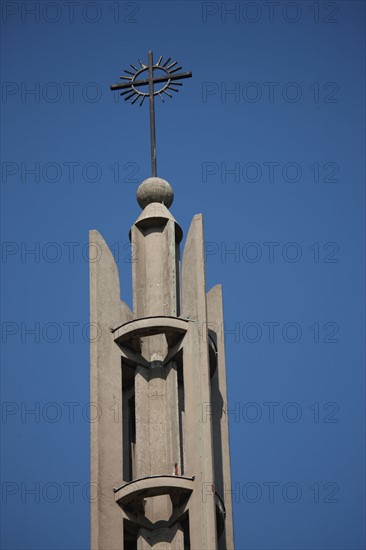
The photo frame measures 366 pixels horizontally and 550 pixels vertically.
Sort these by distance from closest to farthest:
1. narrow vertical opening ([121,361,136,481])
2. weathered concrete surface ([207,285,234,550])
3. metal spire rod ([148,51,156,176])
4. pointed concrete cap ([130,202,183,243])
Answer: narrow vertical opening ([121,361,136,481]) < weathered concrete surface ([207,285,234,550]) < pointed concrete cap ([130,202,183,243]) < metal spire rod ([148,51,156,176])

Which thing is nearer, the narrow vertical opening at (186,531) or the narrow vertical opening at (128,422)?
the narrow vertical opening at (186,531)

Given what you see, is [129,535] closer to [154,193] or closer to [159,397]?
[159,397]

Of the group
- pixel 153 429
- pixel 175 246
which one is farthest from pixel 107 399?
pixel 175 246

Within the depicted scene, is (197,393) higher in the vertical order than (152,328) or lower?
lower

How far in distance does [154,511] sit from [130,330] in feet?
14.5

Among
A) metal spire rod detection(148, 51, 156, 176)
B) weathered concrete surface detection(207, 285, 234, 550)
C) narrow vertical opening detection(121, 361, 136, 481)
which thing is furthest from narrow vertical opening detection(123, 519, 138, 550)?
metal spire rod detection(148, 51, 156, 176)

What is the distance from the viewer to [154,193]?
38.5 metres

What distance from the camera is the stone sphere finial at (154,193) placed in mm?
38531

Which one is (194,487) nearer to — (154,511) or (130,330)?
(154,511)

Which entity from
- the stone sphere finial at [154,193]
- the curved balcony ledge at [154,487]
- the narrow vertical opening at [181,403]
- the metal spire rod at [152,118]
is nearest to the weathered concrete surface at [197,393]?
the curved balcony ledge at [154,487]

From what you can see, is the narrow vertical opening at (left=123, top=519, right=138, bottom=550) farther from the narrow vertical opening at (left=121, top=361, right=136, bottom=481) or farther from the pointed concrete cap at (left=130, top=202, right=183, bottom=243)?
the pointed concrete cap at (left=130, top=202, right=183, bottom=243)

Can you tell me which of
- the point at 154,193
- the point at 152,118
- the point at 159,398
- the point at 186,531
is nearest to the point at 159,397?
the point at 159,398

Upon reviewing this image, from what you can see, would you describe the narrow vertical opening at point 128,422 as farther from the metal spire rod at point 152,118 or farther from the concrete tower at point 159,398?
the metal spire rod at point 152,118

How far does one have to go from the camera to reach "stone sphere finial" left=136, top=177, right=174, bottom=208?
3853 centimetres
